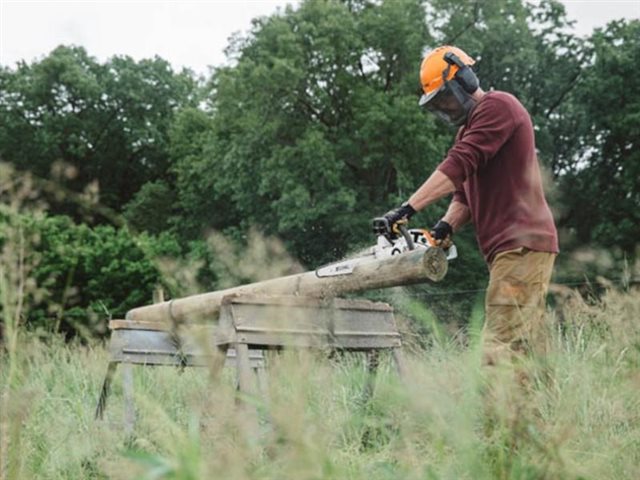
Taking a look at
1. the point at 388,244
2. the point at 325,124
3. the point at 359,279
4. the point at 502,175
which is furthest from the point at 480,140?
the point at 325,124

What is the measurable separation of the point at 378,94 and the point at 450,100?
2742 centimetres

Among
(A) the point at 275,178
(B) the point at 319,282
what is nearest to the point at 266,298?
(B) the point at 319,282

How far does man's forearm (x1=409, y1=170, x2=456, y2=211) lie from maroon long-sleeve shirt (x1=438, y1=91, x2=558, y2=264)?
0.04 metres

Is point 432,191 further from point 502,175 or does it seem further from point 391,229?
point 502,175

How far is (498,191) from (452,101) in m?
0.65

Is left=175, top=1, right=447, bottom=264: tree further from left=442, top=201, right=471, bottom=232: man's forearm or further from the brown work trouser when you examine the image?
the brown work trouser

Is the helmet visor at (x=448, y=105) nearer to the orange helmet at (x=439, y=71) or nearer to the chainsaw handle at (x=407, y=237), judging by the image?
the orange helmet at (x=439, y=71)

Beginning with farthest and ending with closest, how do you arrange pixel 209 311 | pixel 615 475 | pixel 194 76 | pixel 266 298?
pixel 194 76
pixel 209 311
pixel 266 298
pixel 615 475

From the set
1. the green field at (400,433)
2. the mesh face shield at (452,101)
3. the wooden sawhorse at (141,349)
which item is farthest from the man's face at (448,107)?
the wooden sawhorse at (141,349)

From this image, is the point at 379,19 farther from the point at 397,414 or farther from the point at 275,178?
the point at 397,414

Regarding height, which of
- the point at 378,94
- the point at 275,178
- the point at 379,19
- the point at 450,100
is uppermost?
the point at 379,19

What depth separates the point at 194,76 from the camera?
49.8 m

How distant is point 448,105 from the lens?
5.57 meters

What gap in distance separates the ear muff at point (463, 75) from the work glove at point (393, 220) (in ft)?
3.15
